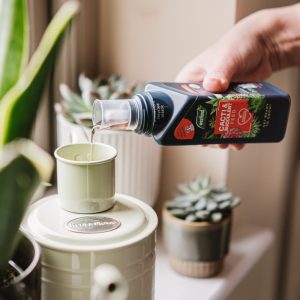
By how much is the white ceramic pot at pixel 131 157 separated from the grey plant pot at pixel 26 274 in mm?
265

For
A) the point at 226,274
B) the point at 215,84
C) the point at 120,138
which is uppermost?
the point at 215,84

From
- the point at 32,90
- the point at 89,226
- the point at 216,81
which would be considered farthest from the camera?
the point at 216,81

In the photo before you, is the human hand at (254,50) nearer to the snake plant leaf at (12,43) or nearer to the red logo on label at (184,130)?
the red logo on label at (184,130)

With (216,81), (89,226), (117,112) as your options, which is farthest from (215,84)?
(89,226)

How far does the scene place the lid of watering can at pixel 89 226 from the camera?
57cm

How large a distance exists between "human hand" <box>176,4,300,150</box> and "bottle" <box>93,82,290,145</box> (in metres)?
0.12

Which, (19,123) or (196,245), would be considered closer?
(19,123)

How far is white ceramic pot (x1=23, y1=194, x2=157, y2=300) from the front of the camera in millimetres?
555

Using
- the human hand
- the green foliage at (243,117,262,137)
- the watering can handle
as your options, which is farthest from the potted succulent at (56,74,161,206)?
the watering can handle

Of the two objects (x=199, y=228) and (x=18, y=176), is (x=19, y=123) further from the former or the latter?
(x=199, y=228)

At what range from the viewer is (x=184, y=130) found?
66 cm

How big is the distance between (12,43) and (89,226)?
19 cm

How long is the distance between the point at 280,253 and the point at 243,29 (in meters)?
0.55

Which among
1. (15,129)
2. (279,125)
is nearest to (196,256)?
(279,125)
